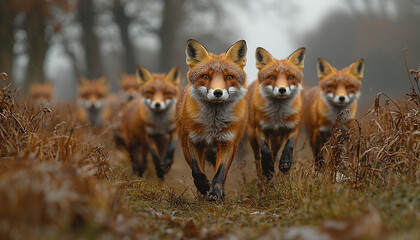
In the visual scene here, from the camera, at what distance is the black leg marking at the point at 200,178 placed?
4957mm

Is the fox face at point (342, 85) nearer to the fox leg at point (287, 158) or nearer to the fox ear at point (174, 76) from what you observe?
the fox leg at point (287, 158)

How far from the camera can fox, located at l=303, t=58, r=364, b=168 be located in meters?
6.35

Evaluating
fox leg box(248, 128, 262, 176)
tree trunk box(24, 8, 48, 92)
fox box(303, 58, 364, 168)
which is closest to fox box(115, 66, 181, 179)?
fox leg box(248, 128, 262, 176)

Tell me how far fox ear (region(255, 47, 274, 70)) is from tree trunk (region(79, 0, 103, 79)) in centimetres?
1571

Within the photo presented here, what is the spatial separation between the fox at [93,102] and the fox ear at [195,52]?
764 centimetres

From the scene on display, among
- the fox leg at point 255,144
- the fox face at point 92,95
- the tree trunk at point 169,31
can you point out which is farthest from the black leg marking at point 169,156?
the tree trunk at point 169,31

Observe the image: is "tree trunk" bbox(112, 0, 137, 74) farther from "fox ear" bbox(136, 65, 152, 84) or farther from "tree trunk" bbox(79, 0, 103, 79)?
"fox ear" bbox(136, 65, 152, 84)

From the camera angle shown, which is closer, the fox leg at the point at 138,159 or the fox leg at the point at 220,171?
the fox leg at the point at 220,171

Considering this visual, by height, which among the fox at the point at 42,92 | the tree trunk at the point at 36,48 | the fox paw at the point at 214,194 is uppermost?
the tree trunk at the point at 36,48

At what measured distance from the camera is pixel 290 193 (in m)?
4.53

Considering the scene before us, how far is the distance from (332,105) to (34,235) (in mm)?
5482

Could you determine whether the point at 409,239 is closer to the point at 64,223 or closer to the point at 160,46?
the point at 64,223

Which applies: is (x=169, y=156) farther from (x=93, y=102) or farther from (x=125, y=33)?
(x=125, y=33)

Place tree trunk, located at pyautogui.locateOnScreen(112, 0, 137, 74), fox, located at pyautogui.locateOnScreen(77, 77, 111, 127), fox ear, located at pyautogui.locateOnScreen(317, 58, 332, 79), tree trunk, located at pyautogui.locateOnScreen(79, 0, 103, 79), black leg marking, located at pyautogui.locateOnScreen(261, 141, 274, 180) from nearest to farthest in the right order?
black leg marking, located at pyautogui.locateOnScreen(261, 141, 274, 180) → fox ear, located at pyautogui.locateOnScreen(317, 58, 332, 79) → fox, located at pyautogui.locateOnScreen(77, 77, 111, 127) → tree trunk, located at pyautogui.locateOnScreen(112, 0, 137, 74) → tree trunk, located at pyautogui.locateOnScreen(79, 0, 103, 79)
